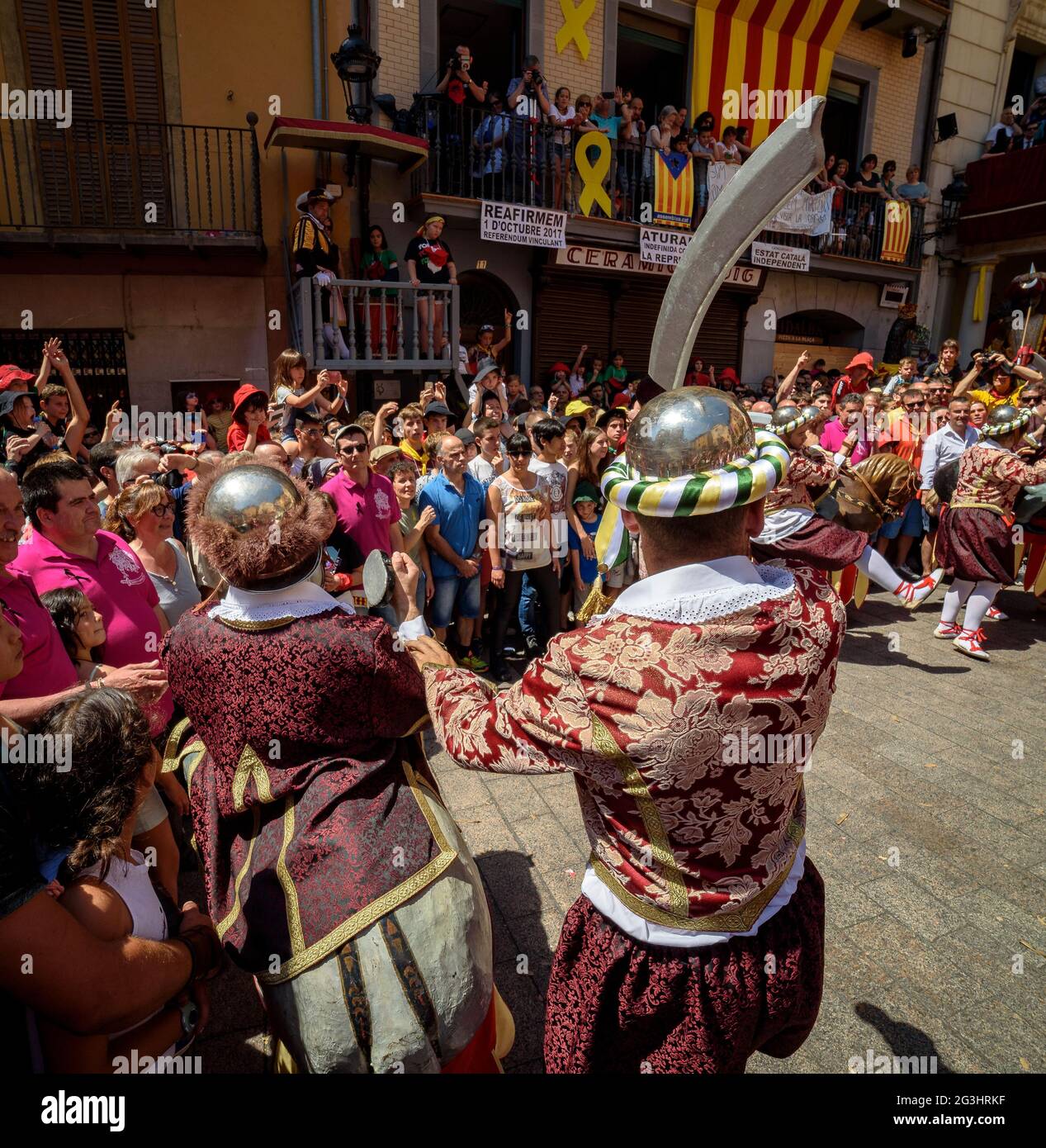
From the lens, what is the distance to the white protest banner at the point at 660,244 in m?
11.5

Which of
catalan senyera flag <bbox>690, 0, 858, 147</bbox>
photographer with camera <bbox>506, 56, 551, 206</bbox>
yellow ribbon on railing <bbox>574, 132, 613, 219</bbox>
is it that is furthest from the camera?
catalan senyera flag <bbox>690, 0, 858, 147</bbox>

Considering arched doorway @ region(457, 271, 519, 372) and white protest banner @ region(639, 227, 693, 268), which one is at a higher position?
white protest banner @ region(639, 227, 693, 268)

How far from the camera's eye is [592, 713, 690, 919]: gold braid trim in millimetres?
1271

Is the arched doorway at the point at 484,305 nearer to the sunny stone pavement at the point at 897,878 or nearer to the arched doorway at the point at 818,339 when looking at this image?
the arched doorway at the point at 818,339

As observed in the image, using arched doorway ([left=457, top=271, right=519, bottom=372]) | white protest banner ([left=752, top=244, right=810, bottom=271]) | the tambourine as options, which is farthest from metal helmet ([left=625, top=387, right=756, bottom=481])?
white protest banner ([left=752, top=244, right=810, bottom=271])

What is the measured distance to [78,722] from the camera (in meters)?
1.57

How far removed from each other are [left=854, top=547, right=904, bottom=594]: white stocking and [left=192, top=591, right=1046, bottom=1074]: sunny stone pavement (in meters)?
0.75

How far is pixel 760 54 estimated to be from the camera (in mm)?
12758

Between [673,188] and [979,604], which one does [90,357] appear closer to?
[673,188]

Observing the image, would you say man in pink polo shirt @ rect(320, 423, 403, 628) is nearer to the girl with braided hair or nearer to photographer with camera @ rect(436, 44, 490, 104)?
the girl with braided hair

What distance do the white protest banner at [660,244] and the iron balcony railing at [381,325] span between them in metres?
3.98

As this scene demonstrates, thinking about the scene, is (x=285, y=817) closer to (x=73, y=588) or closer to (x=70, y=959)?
(x=70, y=959)

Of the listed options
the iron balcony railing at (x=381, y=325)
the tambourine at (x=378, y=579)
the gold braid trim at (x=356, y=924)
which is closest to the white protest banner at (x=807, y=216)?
the iron balcony railing at (x=381, y=325)

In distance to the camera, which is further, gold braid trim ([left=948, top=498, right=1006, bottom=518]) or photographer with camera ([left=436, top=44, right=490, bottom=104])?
photographer with camera ([left=436, top=44, right=490, bottom=104])
